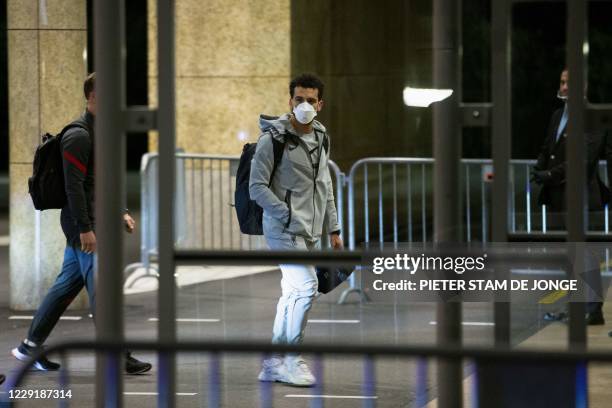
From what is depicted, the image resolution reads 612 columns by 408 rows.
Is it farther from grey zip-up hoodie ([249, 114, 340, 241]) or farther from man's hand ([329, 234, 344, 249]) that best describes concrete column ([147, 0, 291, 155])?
man's hand ([329, 234, 344, 249])

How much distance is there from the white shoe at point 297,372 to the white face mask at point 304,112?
1.47 meters

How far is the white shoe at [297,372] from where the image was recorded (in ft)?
20.0

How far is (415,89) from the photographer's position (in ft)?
20.7

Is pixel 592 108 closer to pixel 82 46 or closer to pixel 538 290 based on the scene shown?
pixel 538 290

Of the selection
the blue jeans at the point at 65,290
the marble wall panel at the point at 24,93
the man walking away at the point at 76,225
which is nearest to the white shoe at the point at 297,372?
the man walking away at the point at 76,225

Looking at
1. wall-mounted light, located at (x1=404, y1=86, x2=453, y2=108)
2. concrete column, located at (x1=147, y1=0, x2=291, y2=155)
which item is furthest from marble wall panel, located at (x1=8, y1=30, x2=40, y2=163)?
wall-mounted light, located at (x1=404, y1=86, x2=453, y2=108)

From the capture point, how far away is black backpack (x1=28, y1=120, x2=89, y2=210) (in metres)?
8.41

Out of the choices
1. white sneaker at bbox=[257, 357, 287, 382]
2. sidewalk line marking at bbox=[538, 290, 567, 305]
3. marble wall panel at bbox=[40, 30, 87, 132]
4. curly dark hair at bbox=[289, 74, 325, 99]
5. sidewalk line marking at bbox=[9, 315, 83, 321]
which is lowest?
sidewalk line marking at bbox=[9, 315, 83, 321]

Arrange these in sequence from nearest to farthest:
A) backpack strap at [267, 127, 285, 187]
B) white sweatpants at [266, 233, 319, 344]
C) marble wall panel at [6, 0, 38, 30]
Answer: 1. white sweatpants at [266, 233, 319, 344]
2. backpack strap at [267, 127, 285, 187]
3. marble wall panel at [6, 0, 38, 30]

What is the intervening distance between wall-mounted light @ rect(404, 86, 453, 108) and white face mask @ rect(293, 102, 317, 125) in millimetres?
521

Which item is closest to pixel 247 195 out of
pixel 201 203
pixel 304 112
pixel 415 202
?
pixel 304 112

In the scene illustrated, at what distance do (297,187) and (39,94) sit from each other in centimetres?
357

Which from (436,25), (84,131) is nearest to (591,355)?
(436,25)

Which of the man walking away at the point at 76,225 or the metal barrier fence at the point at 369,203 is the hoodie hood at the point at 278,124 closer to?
the metal barrier fence at the point at 369,203
